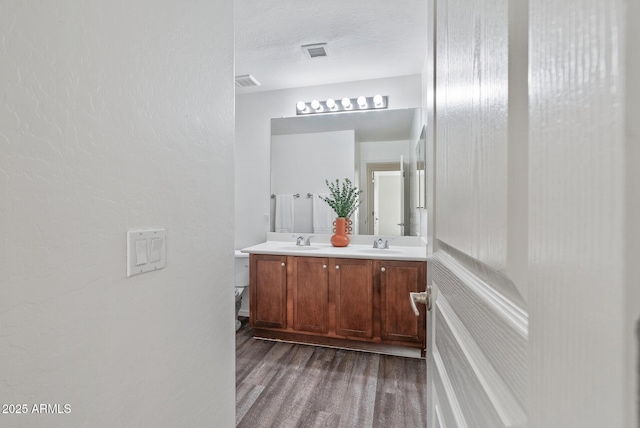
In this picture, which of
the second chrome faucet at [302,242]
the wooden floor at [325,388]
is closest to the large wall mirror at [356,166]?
the second chrome faucet at [302,242]

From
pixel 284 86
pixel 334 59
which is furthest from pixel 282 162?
pixel 334 59

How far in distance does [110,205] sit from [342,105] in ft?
9.08

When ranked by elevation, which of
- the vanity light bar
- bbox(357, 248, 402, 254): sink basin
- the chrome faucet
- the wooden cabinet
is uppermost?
the vanity light bar

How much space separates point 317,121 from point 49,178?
2.86 metres

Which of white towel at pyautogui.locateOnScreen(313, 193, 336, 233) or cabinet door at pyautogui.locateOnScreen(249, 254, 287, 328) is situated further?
white towel at pyautogui.locateOnScreen(313, 193, 336, 233)

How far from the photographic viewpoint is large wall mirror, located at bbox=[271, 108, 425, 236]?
3.01 meters

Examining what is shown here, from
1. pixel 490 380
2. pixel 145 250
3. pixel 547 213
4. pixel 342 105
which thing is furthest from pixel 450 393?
pixel 342 105

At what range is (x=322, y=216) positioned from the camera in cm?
323

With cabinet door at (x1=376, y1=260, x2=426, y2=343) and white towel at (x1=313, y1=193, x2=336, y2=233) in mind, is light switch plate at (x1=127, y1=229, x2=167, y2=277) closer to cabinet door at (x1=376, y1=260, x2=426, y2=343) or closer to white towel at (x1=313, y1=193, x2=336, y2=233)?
cabinet door at (x1=376, y1=260, x2=426, y2=343)

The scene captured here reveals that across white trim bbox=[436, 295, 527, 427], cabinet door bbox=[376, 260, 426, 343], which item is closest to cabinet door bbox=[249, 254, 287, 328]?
cabinet door bbox=[376, 260, 426, 343]

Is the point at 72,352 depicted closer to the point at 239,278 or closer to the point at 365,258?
the point at 365,258

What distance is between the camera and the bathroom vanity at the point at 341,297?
2449mm

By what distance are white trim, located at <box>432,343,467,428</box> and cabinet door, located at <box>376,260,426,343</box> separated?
5.55 ft

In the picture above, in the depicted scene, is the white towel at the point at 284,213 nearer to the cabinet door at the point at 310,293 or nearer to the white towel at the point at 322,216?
the white towel at the point at 322,216
